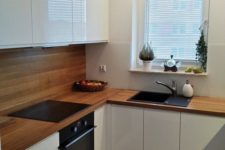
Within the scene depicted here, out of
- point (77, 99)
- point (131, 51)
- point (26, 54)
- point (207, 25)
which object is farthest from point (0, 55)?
point (207, 25)

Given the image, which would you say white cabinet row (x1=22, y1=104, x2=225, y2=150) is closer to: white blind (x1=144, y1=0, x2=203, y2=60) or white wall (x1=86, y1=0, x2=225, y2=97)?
white wall (x1=86, y1=0, x2=225, y2=97)

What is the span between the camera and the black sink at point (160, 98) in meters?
2.64

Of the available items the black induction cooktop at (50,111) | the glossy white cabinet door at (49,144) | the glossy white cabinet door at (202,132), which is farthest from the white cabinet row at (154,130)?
the glossy white cabinet door at (49,144)

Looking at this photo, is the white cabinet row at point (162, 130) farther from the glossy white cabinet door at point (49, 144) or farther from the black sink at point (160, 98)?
the glossy white cabinet door at point (49, 144)

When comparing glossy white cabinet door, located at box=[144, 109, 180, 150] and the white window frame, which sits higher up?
the white window frame

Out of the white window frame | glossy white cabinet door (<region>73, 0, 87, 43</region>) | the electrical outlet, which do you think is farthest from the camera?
the electrical outlet

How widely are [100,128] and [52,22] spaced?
3.43 feet

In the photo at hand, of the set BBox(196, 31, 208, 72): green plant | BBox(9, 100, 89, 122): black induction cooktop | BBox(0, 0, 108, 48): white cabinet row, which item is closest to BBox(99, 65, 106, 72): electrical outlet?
BBox(0, 0, 108, 48): white cabinet row

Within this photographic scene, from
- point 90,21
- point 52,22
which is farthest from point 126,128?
point 52,22

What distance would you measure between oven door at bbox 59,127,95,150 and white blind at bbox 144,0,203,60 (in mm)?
1169

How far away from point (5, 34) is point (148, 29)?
5.62 ft

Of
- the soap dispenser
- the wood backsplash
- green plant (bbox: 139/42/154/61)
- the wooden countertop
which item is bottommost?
the wooden countertop

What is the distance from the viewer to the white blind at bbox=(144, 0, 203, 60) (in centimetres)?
289

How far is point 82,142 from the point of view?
7.62 feet
